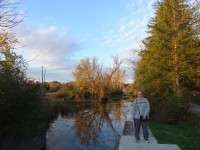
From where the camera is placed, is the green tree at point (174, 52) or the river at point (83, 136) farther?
the green tree at point (174, 52)

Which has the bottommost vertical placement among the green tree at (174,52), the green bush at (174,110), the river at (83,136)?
the river at (83,136)

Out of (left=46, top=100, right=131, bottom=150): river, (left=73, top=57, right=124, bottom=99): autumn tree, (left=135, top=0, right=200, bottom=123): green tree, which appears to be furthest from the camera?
(left=73, top=57, right=124, bottom=99): autumn tree

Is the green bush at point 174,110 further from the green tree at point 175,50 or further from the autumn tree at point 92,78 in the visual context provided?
the autumn tree at point 92,78

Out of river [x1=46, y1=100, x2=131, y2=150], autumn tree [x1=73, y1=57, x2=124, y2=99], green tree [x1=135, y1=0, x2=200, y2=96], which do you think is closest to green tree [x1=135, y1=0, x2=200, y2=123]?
green tree [x1=135, y1=0, x2=200, y2=96]

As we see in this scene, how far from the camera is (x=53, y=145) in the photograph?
659 inches

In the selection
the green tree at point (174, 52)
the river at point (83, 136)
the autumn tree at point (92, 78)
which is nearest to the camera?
the river at point (83, 136)

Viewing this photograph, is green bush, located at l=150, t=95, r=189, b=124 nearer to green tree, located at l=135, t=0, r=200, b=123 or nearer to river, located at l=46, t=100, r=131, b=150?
green tree, located at l=135, t=0, r=200, b=123

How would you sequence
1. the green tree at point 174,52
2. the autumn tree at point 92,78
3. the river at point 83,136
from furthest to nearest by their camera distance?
the autumn tree at point 92,78 → the green tree at point 174,52 → the river at point 83,136

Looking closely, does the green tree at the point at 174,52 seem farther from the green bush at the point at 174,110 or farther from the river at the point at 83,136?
the river at the point at 83,136

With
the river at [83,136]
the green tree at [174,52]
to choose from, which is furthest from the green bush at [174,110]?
the river at [83,136]

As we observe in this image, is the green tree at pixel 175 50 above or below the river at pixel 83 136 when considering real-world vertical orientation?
above

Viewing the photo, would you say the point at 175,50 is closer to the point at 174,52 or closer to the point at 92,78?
the point at 174,52

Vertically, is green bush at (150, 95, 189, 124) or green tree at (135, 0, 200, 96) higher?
green tree at (135, 0, 200, 96)

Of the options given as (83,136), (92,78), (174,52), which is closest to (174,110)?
(174,52)
